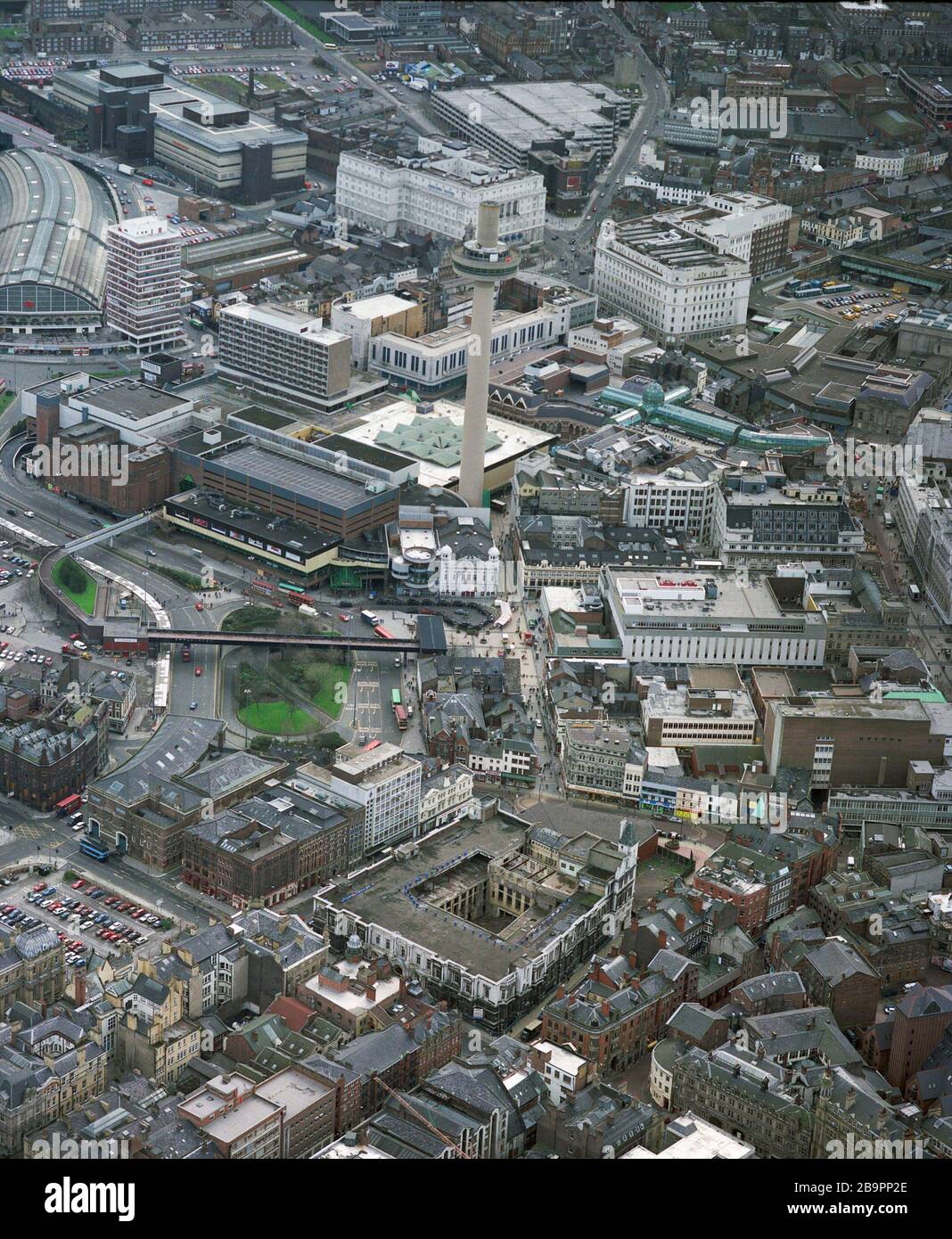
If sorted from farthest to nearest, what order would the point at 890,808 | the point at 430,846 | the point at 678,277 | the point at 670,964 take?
the point at 678,277
the point at 890,808
the point at 430,846
the point at 670,964

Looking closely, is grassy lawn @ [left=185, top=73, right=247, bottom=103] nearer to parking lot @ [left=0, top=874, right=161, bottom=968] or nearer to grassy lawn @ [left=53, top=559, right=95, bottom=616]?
grassy lawn @ [left=53, top=559, right=95, bottom=616]

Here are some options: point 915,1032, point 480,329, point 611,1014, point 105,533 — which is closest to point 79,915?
point 611,1014

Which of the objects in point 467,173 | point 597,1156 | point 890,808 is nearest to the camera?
point 597,1156

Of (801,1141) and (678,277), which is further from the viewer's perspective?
(678,277)

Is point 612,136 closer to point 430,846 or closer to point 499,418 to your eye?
point 499,418

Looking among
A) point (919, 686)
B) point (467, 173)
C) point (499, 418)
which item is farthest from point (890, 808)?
point (467, 173)
